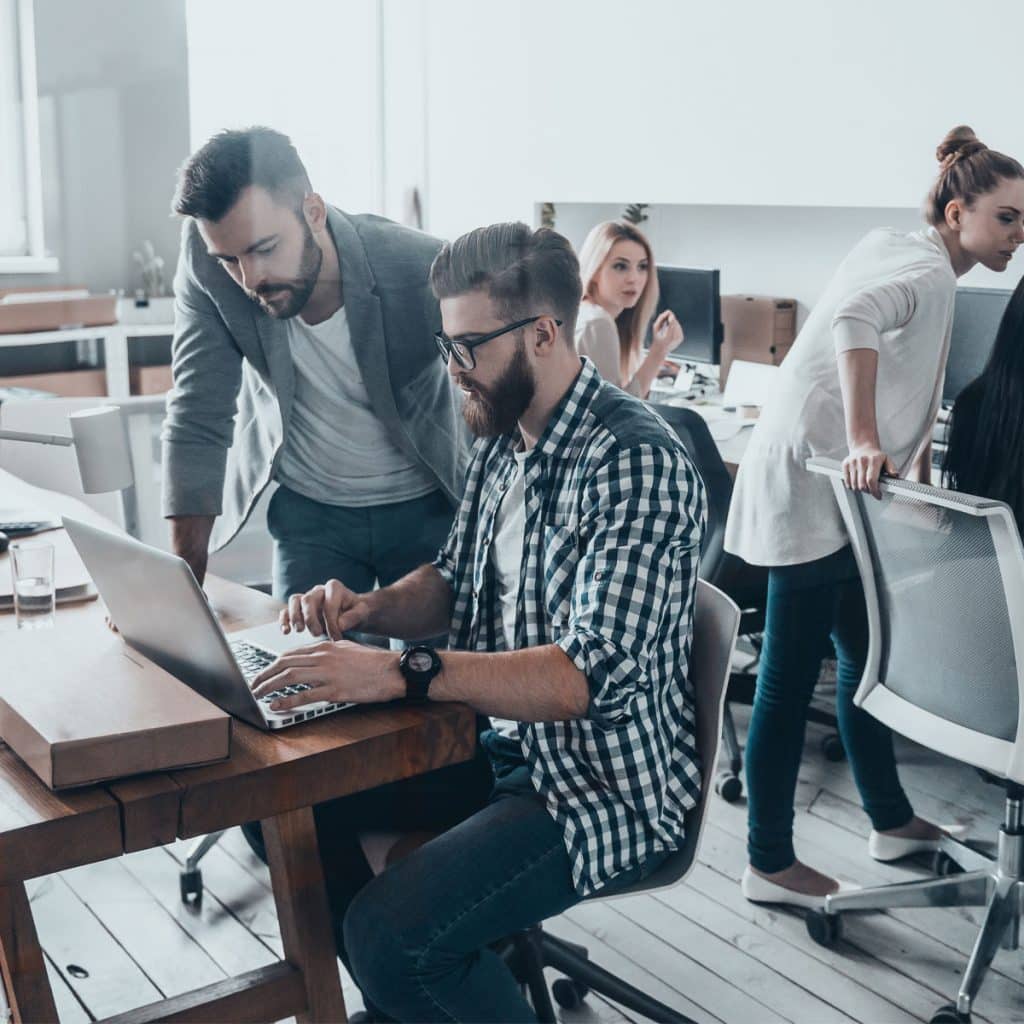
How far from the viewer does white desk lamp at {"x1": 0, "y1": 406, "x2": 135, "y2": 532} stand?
1.89 metres

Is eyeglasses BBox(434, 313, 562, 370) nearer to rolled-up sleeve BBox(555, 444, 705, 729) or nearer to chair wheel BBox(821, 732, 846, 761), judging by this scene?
rolled-up sleeve BBox(555, 444, 705, 729)

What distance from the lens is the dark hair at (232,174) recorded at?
1769 mm

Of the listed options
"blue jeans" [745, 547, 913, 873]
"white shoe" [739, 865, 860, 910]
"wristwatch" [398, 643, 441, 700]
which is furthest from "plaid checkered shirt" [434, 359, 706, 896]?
"white shoe" [739, 865, 860, 910]

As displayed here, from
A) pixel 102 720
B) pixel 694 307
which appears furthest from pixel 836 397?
pixel 694 307

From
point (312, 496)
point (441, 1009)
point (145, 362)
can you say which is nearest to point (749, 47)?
point (312, 496)

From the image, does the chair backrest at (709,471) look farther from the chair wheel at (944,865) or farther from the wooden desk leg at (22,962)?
the wooden desk leg at (22,962)

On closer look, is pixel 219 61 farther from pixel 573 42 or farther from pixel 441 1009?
pixel 441 1009

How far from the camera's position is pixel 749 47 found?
3.49m

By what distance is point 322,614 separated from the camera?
1.55 metres

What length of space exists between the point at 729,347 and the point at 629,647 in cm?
280

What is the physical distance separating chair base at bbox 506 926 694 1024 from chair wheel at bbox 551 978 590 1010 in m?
0.07

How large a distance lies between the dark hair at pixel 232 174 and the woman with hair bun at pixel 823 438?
0.85m

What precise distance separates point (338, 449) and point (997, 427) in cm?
100

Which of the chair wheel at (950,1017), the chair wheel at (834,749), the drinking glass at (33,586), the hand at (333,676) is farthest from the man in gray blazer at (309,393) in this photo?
the chair wheel at (834,749)
